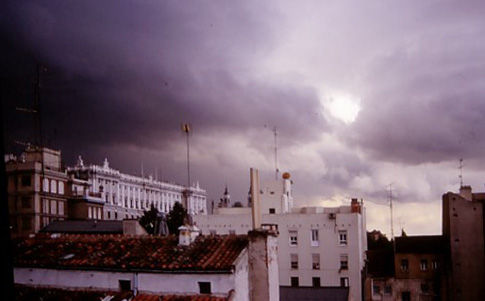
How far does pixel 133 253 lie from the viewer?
2752cm

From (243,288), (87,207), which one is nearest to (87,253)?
(243,288)

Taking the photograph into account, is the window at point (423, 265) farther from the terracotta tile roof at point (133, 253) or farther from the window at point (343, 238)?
the terracotta tile roof at point (133, 253)

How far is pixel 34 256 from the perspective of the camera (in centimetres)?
2873

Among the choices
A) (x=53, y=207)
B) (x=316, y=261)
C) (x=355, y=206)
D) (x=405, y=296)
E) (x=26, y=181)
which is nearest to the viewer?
(x=405, y=296)

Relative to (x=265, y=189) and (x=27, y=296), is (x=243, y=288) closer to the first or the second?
(x=27, y=296)

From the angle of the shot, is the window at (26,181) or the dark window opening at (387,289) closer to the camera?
the dark window opening at (387,289)

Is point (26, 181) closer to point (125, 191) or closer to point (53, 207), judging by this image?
point (53, 207)

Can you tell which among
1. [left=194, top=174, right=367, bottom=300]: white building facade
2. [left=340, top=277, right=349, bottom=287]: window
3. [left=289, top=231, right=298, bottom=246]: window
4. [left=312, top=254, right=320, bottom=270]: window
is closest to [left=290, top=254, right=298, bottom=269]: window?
[left=194, top=174, right=367, bottom=300]: white building facade

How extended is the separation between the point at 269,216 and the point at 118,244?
3935cm

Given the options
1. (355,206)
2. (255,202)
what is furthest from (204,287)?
(355,206)

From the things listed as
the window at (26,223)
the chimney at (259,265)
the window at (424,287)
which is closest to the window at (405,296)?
the window at (424,287)

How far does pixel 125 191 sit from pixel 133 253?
402 feet

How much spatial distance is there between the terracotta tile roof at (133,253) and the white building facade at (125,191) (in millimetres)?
88024

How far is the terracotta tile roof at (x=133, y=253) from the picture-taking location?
25.4 meters
